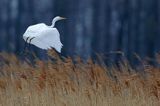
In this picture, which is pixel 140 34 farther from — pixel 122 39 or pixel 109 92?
pixel 109 92

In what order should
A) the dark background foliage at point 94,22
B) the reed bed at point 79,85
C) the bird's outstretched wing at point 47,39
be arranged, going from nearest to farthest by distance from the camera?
the bird's outstretched wing at point 47,39
the reed bed at point 79,85
the dark background foliage at point 94,22

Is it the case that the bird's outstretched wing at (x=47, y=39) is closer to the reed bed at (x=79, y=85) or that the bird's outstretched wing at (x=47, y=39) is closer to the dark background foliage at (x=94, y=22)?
the reed bed at (x=79, y=85)

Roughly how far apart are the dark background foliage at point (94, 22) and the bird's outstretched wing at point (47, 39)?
812 inches

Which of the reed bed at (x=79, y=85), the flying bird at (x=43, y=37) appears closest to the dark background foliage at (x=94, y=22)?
the reed bed at (x=79, y=85)

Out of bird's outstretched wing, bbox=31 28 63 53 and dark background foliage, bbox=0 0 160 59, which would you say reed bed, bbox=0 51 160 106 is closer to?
bird's outstretched wing, bbox=31 28 63 53

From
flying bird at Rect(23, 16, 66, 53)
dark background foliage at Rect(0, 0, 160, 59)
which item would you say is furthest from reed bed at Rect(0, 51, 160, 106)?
dark background foliage at Rect(0, 0, 160, 59)

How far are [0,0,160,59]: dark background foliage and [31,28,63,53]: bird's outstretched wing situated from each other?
20620 mm

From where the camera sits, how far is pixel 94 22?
29.1 meters

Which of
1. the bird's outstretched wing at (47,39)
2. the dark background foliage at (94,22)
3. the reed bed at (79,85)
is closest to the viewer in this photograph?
the bird's outstretched wing at (47,39)

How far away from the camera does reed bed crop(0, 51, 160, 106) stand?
6.37 meters

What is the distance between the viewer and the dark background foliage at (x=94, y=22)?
2692 cm

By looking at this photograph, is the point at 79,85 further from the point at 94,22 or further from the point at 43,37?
the point at 94,22

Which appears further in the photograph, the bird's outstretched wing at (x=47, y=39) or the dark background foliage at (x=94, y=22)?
the dark background foliage at (x=94, y=22)

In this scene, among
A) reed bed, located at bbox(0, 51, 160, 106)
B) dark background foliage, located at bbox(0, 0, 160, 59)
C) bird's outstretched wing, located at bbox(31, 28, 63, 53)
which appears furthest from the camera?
dark background foliage, located at bbox(0, 0, 160, 59)
